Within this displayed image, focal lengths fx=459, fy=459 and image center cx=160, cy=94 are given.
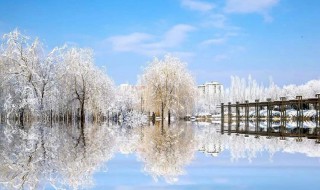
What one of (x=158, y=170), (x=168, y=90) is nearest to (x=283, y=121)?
(x=168, y=90)

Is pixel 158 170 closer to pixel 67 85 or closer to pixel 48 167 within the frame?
pixel 48 167

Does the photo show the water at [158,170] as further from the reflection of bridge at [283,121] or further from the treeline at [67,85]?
the treeline at [67,85]

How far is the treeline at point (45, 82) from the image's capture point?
34.2 m

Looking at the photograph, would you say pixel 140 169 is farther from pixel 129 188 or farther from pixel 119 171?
pixel 129 188

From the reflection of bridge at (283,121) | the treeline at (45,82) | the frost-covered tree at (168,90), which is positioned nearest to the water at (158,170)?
the reflection of bridge at (283,121)

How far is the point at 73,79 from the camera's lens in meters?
38.5

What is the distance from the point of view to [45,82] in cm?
3516

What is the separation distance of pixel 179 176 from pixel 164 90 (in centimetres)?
3694

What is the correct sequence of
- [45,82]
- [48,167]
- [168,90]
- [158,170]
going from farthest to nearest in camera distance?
[168,90] → [45,82] → [48,167] → [158,170]

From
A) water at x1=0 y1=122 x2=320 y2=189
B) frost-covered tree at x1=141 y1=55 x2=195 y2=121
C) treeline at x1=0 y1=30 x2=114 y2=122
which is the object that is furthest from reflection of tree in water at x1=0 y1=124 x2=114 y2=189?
frost-covered tree at x1=141 y1=55 x2=195 y2=121

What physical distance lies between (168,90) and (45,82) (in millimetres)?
12490

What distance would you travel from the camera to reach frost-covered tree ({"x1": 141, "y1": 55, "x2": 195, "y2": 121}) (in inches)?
1703

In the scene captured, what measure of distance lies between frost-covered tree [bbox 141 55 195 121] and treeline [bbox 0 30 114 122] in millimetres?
5314

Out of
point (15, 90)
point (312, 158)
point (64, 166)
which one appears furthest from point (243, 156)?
point (15, 90)
